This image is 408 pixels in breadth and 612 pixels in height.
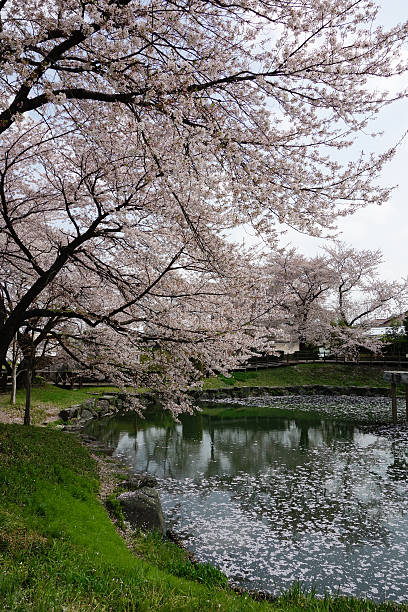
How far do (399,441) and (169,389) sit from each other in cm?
1001

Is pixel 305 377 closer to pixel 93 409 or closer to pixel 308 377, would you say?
pixel 308 377

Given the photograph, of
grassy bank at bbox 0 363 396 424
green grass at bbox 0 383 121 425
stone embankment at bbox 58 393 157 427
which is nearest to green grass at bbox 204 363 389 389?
grassy bank at bbox 0 363 396 424

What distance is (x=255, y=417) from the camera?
1934cm

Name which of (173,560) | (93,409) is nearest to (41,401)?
(93,409)

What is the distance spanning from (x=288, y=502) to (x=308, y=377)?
882 inches

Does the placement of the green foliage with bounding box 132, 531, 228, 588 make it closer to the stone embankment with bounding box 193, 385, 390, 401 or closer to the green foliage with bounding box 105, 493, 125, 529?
the green foliage with bounding box 105, 493, 125, 529

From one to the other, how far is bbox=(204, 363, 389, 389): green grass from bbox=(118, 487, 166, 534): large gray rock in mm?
20522

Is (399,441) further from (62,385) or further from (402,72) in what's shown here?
(62,385)

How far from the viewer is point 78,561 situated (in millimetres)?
3873

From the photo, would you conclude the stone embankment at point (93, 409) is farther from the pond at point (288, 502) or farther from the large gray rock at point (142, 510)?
the large gray rock at point (142, 510)

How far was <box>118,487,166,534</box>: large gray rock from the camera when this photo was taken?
21.6ft

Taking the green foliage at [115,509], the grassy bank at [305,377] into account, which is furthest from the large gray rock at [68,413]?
the green foliage at [115,509]

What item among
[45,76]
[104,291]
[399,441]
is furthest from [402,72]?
[399,441]

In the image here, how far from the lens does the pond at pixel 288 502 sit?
5.62m
